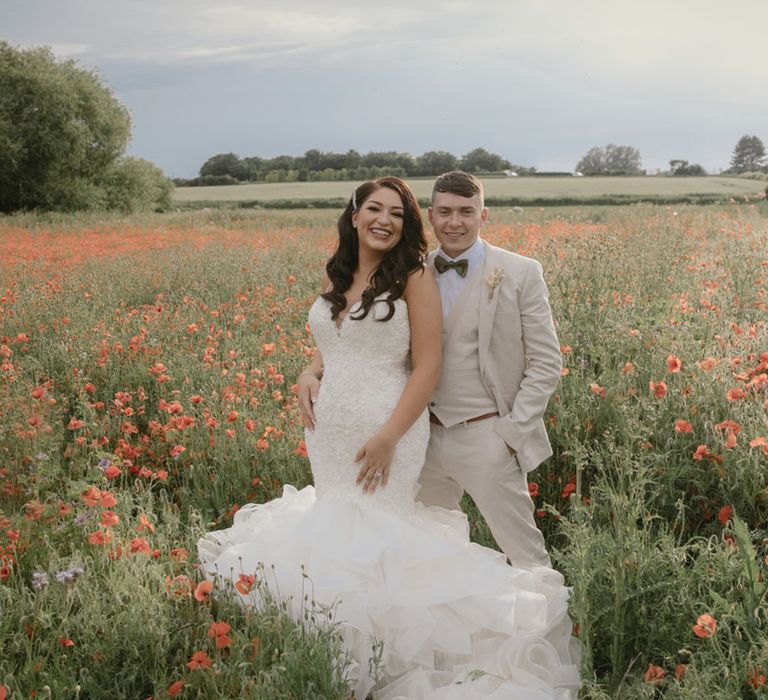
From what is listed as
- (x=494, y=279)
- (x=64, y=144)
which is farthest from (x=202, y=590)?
(x=64, y=144)

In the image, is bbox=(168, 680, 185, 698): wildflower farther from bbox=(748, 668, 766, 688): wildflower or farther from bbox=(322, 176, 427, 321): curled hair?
bbox=(748, 668, 766, 688): wildflower

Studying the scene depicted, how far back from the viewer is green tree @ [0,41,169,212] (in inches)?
1510

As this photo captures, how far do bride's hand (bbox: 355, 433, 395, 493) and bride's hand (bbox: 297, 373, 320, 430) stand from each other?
0.39 metres

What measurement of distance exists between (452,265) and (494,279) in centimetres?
23

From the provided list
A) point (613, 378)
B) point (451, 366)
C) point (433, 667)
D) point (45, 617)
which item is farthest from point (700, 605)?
point (45, 617)

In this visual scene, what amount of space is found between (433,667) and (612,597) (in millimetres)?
787

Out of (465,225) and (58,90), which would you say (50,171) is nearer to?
(58,90)

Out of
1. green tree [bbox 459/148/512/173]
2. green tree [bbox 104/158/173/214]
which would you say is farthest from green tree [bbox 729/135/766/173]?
green tree [bbox 104/158/173/214]

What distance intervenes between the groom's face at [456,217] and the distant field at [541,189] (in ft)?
104

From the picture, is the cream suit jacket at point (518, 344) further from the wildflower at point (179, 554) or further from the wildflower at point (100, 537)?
the wildflower at point (100, 537)

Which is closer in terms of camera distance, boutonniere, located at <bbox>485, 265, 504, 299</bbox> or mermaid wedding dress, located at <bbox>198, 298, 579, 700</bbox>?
mermaid wedding dress, located at <bbox>198, 298, 579, 700</bbox>

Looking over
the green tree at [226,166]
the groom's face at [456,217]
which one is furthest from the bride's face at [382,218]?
the green tree at [226,166]

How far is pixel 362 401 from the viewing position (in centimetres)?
362

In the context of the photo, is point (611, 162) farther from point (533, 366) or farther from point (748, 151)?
point (533, 366)
